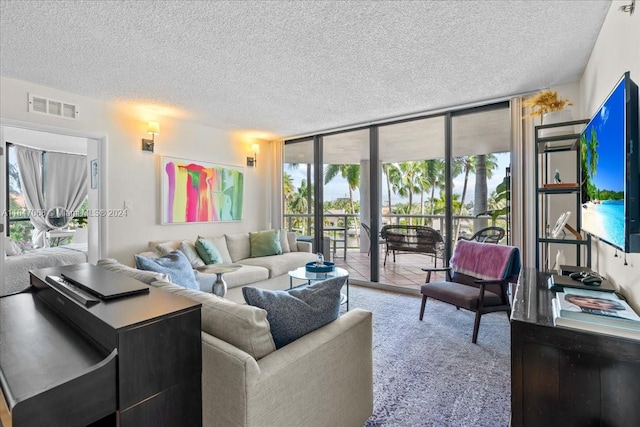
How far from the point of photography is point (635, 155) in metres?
1.33

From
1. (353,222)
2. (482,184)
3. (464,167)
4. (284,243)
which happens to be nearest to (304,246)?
(284,243)

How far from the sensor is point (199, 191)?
183 inches

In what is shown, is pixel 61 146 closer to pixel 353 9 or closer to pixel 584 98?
pixel 353 9

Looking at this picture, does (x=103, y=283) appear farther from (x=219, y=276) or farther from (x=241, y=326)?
(x=219, y=276)

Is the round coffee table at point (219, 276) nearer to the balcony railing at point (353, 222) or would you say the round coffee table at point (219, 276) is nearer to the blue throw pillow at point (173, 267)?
the blue throw pillow at point (173, 267)

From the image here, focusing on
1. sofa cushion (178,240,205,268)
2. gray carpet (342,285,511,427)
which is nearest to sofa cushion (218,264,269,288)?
sofa cushion (178,240,205,268)

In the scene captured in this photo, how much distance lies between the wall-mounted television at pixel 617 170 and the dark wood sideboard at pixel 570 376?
45cm

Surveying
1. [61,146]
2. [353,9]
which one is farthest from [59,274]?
[61,146]

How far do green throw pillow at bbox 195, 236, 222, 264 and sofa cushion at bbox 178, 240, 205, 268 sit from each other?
0.05 m

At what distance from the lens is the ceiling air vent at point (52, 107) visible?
3139 mm

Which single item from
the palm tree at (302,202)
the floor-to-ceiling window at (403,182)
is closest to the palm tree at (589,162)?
the floor-to-ceiling window at (403,182)

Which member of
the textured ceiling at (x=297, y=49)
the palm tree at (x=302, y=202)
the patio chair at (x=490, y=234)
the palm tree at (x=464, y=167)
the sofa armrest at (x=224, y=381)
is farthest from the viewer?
the palm tree at (x=302, y=202)

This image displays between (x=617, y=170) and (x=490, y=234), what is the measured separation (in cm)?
275

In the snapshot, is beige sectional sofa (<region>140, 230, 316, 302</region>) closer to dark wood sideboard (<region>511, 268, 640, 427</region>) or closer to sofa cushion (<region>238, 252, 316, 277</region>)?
sofa cushion (<region>238, 252, 316, 277</region>)
